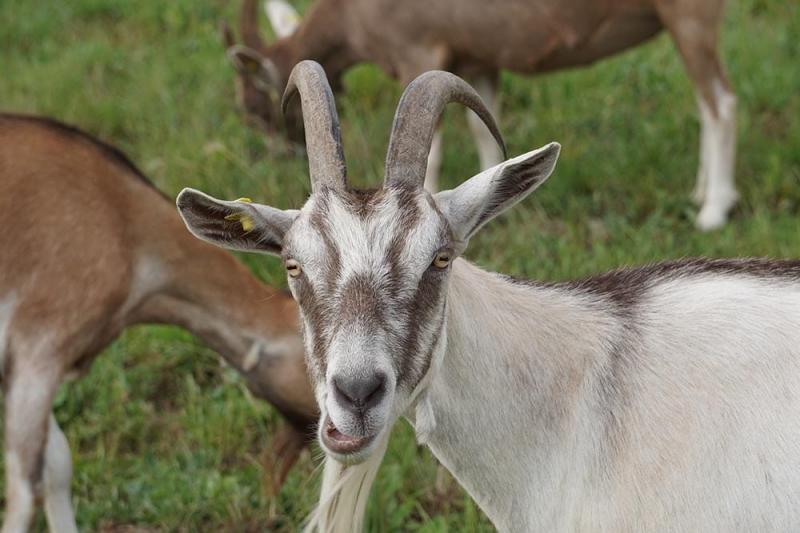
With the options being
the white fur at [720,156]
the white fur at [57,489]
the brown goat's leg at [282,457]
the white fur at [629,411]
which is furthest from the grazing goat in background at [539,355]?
the white fur at [720,156]

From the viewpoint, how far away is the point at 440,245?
8.74 feet

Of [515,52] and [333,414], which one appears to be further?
[515,52]

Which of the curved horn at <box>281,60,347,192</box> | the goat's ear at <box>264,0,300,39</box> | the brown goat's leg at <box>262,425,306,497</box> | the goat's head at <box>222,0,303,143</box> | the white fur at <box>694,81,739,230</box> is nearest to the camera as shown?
the curved horn at <box>281,60,347,192</box>

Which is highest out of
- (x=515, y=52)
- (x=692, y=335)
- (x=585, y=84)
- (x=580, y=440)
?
(x=692, y=335)

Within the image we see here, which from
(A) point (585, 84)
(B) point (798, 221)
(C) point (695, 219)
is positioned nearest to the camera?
(B) point (798, 221)

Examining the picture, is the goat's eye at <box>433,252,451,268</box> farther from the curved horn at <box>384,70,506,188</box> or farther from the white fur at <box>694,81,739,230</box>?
the white fur at <box>694,81,739,230</box>

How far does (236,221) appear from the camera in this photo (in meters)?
2.89

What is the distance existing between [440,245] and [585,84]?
4.79 metres

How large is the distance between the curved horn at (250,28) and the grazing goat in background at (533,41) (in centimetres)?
43

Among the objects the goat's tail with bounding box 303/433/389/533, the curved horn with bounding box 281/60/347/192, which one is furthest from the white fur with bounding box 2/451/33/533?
the curved horn with bounding box 281/60/347/192

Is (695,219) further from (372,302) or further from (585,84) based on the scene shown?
(372,302)

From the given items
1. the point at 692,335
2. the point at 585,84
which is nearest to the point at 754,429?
the point at 692,335

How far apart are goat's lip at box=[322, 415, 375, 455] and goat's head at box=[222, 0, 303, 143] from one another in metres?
4.52

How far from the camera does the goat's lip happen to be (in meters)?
2.55
